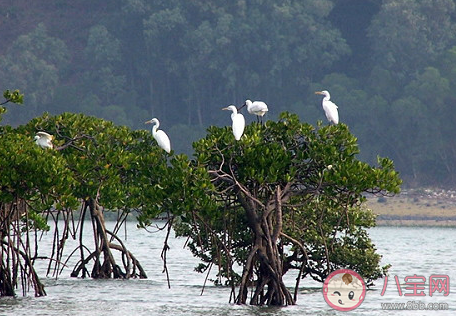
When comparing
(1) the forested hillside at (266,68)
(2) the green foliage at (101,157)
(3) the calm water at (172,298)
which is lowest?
(3) the calm water at (172,298)

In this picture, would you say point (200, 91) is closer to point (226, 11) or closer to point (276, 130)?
point (226, 11)

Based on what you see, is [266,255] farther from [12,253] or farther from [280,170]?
[12,253]

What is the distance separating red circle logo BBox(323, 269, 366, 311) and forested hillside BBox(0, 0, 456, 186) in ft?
214

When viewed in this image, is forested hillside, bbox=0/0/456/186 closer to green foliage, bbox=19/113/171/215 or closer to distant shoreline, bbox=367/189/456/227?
A: distant shoreline, bbox=367/189/456/227

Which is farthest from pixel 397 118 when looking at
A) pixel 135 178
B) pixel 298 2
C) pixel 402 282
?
pixel 135 178

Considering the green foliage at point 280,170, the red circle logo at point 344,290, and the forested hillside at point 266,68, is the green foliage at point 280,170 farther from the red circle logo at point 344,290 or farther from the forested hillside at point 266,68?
the forested hillside at point 266,68

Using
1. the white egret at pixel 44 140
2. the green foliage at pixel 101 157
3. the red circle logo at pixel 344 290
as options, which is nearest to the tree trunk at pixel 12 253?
the white egret at pixel 44 140

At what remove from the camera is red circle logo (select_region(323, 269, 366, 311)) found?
94.2ft

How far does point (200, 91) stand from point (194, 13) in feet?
25.1

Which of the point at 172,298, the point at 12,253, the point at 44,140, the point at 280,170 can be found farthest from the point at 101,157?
the point at 280,170

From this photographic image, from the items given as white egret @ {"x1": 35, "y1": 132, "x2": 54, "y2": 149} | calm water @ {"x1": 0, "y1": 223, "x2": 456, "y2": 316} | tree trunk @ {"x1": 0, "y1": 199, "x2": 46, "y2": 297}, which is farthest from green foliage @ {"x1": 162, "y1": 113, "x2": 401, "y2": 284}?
white egret @ {"x1": 35, "y1": 132, "x2": 54, "y2": 149}

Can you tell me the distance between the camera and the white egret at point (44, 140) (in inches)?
1087

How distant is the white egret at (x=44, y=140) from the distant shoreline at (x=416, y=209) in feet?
186

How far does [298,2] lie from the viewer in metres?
109
